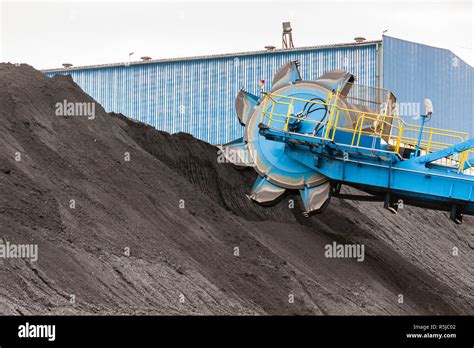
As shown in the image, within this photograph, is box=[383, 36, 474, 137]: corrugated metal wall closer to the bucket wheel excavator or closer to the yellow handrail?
the bucket wheel excavator

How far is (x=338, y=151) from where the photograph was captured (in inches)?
821

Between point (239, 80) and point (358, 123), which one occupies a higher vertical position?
point (239, 80)

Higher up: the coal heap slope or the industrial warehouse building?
the industrial warehouse building

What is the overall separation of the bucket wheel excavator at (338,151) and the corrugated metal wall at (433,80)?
1253 centimetres

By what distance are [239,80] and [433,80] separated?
6876 mm

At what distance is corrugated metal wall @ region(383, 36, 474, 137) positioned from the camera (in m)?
34.9

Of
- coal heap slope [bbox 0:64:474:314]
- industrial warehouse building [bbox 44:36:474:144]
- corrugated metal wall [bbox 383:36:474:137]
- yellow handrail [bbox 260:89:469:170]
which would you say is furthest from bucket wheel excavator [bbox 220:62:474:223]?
corrugated metal wall [bbox 383:36:474:137]

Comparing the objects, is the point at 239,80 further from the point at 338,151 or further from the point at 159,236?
the point at 159,236

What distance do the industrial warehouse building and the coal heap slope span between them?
9.16m

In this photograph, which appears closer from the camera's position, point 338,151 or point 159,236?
point 159,236

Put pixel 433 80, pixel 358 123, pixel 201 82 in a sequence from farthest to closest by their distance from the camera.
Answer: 1. pixel 433 80
2. pixel 201 82
3. pixel 358 123

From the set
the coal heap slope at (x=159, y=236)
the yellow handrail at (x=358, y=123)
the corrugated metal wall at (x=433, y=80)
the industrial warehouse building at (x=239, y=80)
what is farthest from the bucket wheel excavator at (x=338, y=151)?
the corrugated metal wall at (x=433, y=80)

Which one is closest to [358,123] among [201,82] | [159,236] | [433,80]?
[159,236]

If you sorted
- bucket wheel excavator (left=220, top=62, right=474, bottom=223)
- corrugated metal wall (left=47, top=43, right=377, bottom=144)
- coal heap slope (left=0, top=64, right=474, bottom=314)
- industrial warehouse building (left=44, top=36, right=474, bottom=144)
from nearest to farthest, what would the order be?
coal heap slope (left=0, top=64, right=474, bottom=314), bucket wheel excavator (left=220, top=62, right=474, bottom=223), industrial warehouse building (left=44, top=36, right=474, bottom=144), corrugated metal wall (left=47, top=43, right=377, bottom=144)
